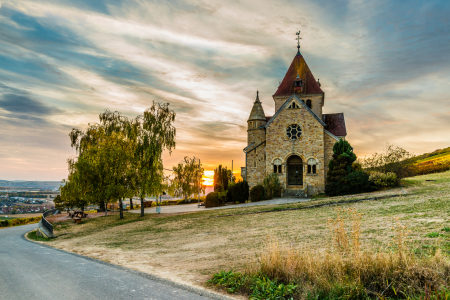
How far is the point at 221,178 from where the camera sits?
39.8 meters

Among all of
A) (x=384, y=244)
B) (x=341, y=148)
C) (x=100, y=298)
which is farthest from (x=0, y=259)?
→ (x=341, y=148)

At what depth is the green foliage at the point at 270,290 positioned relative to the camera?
5.86 meters

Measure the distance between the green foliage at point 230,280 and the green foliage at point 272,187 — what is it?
2466 centimetres

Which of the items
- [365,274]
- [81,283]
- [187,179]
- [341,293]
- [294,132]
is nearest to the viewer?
[341,293]

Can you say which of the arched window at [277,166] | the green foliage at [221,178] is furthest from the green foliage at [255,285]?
the green foliage at [221,178]

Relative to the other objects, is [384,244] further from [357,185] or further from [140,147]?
[140,147]

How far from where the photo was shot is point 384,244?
788cm

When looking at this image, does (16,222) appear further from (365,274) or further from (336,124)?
(365,274)

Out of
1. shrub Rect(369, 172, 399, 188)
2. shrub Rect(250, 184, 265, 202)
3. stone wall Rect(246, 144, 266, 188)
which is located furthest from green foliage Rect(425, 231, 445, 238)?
stone wall Rect(246, 144, 266, 188)

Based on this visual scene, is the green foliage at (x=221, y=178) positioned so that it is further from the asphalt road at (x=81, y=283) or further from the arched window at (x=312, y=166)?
the asphalt road at (x=81, y=283)

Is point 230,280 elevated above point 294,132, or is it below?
below

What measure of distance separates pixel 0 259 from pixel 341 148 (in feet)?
88.9

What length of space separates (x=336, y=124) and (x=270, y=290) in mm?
34409

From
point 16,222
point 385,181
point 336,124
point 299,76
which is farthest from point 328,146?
point 16,222
